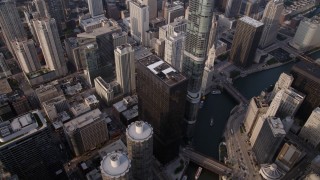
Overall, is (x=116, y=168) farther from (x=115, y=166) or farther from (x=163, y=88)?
(x=163, y=88)

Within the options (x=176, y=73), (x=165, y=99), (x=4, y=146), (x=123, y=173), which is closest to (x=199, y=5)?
(x=176, y=73)

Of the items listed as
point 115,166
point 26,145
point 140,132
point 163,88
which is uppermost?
point 163,88

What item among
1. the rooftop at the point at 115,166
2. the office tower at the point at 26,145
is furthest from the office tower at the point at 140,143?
the office tower at the point at 26,145

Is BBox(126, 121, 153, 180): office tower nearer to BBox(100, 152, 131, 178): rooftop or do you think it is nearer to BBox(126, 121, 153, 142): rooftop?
BBox(126, 121, 153, 142): rooftop

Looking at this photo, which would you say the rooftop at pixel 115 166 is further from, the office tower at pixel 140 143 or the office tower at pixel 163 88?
the office tower at pixel 163 88

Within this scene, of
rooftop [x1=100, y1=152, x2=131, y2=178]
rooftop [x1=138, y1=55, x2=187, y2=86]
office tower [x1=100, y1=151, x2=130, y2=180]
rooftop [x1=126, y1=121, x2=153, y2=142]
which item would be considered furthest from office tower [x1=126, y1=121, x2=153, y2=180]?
rooftop [x1=138, y1=55, x2=187, y2=86]

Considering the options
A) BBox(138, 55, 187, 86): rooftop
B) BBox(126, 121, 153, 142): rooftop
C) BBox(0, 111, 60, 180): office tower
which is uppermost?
BBox(138, 55, 187, 86): rooftop

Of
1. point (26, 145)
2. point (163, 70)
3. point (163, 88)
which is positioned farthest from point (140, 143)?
point (26, 145)
